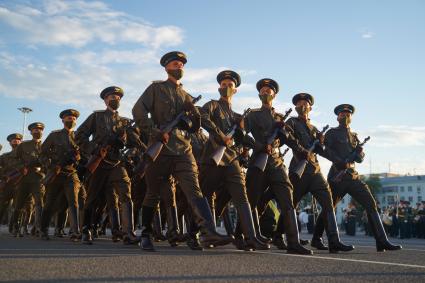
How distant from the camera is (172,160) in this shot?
22.8ft

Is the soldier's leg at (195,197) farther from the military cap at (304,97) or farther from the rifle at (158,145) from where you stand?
the military cap at (304,97)

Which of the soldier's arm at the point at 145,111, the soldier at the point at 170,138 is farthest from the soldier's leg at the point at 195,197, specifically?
the soldier's arm at the point at 145,111

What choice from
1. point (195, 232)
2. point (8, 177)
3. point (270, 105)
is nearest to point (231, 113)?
point (270, 105)

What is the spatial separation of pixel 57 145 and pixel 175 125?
14.8ft

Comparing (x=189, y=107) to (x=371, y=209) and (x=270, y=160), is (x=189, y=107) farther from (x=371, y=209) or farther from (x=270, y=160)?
(x=371, y=209)

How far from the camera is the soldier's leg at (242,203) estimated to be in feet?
23.0

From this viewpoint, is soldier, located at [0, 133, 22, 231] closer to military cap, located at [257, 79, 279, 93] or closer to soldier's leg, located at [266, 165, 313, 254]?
military cap, located at [257, 79, 279, 93]

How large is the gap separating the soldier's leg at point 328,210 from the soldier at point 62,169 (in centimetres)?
451

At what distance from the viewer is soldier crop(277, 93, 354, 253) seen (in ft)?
26.3

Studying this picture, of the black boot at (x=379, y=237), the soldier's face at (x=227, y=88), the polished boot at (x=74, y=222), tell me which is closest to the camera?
the soldier's face at (x=227, y=88)

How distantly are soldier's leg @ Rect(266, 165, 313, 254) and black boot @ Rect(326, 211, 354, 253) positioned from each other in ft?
2.88

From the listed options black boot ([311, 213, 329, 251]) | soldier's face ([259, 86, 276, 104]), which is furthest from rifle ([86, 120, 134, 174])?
black boot ([311, 213, 329, 251])

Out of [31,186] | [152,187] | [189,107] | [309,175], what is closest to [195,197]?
[152,187]

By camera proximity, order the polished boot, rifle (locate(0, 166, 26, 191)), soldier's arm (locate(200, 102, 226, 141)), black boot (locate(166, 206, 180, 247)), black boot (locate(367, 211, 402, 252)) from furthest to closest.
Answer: rifle (locate(0, 166, 26, 191)), the polished boot, black boot (locate(166, 206, 180, 247)), black boot (locate(367, 211, 402, 252)), soldier's arm (locate(200, 102, 226, 141))
